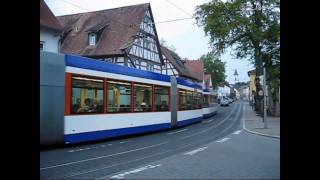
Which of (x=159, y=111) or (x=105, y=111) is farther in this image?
(x=159, y=111)

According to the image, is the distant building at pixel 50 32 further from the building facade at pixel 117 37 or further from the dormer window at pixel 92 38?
the dormer window at pixel 92 38

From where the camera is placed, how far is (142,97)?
1911cm

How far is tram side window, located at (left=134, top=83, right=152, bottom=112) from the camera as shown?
60.4 ft

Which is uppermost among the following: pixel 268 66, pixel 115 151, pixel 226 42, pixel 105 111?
pixel 226 42

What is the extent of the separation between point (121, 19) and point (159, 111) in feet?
84.5

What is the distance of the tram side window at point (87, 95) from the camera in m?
13.9

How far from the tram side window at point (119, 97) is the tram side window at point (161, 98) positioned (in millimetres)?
3337

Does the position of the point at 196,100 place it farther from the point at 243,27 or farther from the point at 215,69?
the point at 215,69

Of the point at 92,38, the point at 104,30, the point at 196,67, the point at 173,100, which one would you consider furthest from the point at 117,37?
the point at 196,67

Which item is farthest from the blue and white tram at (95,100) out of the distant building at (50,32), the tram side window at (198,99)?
the distant building at (50,32)

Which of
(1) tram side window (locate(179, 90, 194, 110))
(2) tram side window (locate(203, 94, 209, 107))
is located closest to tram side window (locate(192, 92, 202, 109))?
(1) tram side window (locate(179, 90, 194, 110))
